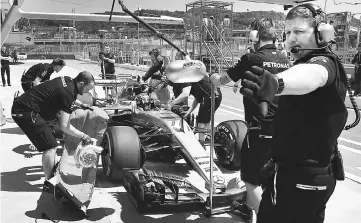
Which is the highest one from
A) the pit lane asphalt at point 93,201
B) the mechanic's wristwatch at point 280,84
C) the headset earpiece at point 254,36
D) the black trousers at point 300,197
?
the headset earpiece at point 254,36

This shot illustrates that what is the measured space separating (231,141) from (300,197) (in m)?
3.13

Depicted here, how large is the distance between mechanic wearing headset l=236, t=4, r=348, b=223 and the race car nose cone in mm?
1026

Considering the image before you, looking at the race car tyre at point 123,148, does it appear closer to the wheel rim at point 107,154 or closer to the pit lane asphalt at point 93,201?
the wheel rim at point 107,154

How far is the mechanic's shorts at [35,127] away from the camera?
4.70m

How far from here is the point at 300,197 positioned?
2.11 meters

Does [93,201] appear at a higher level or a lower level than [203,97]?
lower

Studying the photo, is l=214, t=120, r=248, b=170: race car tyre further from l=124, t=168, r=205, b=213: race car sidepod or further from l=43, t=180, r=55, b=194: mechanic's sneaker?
l=43, t=180, r=55, b=194: mechanic's sneaker

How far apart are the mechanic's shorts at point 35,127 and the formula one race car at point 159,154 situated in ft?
2.27

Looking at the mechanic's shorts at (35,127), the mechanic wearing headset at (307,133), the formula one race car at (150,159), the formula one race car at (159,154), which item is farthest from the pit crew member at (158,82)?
the mechanic wearing headset at (307,133)

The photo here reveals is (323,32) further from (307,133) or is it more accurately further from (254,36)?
(254,36)

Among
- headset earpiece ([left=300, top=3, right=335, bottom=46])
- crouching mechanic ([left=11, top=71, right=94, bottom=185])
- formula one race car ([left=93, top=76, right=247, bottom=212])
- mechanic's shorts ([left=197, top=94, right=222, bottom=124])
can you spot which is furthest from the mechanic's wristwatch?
mechanic's shorts ([left=197, top=94, right=222, bottom=124])

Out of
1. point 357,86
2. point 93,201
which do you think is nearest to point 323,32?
point 93,201

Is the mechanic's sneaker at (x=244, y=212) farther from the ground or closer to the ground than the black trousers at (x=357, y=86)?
closer to the ground

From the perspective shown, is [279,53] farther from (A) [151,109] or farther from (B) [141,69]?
(B) [141,69]
